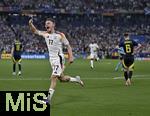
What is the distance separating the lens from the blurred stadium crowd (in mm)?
75750

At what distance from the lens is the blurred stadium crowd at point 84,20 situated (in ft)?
249

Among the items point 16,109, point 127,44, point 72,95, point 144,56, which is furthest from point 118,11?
point 16,109

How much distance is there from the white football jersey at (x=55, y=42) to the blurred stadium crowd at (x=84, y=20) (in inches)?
2275

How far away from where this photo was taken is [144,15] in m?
82.9

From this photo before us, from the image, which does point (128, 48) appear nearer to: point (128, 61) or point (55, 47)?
point (128, 61)

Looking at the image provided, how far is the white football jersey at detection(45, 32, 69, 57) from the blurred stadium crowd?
57792 millimetres

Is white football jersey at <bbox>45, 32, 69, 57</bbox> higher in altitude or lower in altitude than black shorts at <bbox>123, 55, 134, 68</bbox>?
higher

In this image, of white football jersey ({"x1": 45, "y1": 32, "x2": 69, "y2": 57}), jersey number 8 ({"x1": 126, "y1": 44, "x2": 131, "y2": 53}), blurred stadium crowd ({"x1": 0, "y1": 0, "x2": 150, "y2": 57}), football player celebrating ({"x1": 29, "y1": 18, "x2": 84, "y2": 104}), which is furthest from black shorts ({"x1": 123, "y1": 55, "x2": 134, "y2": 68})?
blurred stadium crowd ({"x1": 0, "y1": 0, "x2": 150, "y2": 57})

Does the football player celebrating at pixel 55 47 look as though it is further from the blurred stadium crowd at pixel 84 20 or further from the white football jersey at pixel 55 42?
the blurred stadium crowd at pixel 84 20

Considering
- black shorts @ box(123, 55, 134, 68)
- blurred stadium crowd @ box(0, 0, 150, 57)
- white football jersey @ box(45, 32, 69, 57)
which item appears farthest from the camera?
blurred stadium crowd @ box(0, 0, 150, 57)

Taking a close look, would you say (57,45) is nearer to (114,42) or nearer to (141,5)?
(114,42)

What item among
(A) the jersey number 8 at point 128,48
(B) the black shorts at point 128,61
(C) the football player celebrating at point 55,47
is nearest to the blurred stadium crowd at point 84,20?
(B) the black shorts at point 128,61

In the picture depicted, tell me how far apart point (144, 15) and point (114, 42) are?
10.1m

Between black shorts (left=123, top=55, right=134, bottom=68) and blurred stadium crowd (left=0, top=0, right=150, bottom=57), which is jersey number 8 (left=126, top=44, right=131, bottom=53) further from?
blurred stadium crowd (left=0, top=0, right=150, bottom=57)
